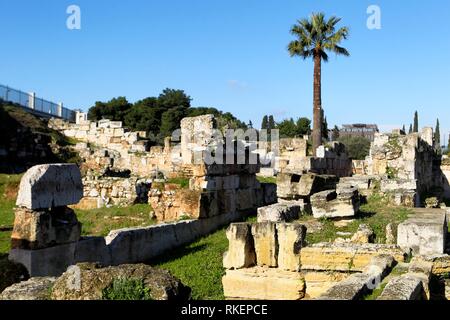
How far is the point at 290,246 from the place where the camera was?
7.15 meters

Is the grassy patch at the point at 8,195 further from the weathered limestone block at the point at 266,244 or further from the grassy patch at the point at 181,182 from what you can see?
the weathered limestone block at the point at 266,244

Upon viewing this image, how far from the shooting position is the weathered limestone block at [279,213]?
10039 mm

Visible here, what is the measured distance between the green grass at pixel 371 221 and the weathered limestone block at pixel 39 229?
3.91 meters

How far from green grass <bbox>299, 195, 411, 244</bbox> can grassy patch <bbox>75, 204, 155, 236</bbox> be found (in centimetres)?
412

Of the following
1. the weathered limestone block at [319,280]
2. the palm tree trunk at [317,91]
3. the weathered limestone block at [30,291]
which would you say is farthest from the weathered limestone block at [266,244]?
the palm tree trunk at [317,91]

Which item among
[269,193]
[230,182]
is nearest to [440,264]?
[230,182]

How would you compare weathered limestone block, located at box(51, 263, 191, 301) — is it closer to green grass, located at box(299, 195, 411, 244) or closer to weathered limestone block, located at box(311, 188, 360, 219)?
green grass, located at box(299, 195, 411, 244)

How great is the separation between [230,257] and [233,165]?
6.73 metres

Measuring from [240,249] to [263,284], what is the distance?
1.93ft

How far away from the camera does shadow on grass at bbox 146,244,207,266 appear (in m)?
9.76

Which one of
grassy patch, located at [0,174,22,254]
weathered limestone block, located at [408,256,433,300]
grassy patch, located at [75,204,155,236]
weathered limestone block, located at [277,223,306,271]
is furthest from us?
grassy patch, located at [0,174,22,254]

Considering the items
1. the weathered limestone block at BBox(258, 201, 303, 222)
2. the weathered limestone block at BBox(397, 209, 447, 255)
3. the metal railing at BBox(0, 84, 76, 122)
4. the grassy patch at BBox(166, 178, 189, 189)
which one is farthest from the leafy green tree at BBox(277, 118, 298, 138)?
the weathered limestone block at BBox(397, 209, 447, 255)

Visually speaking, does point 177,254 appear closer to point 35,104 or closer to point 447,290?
point 447,290
